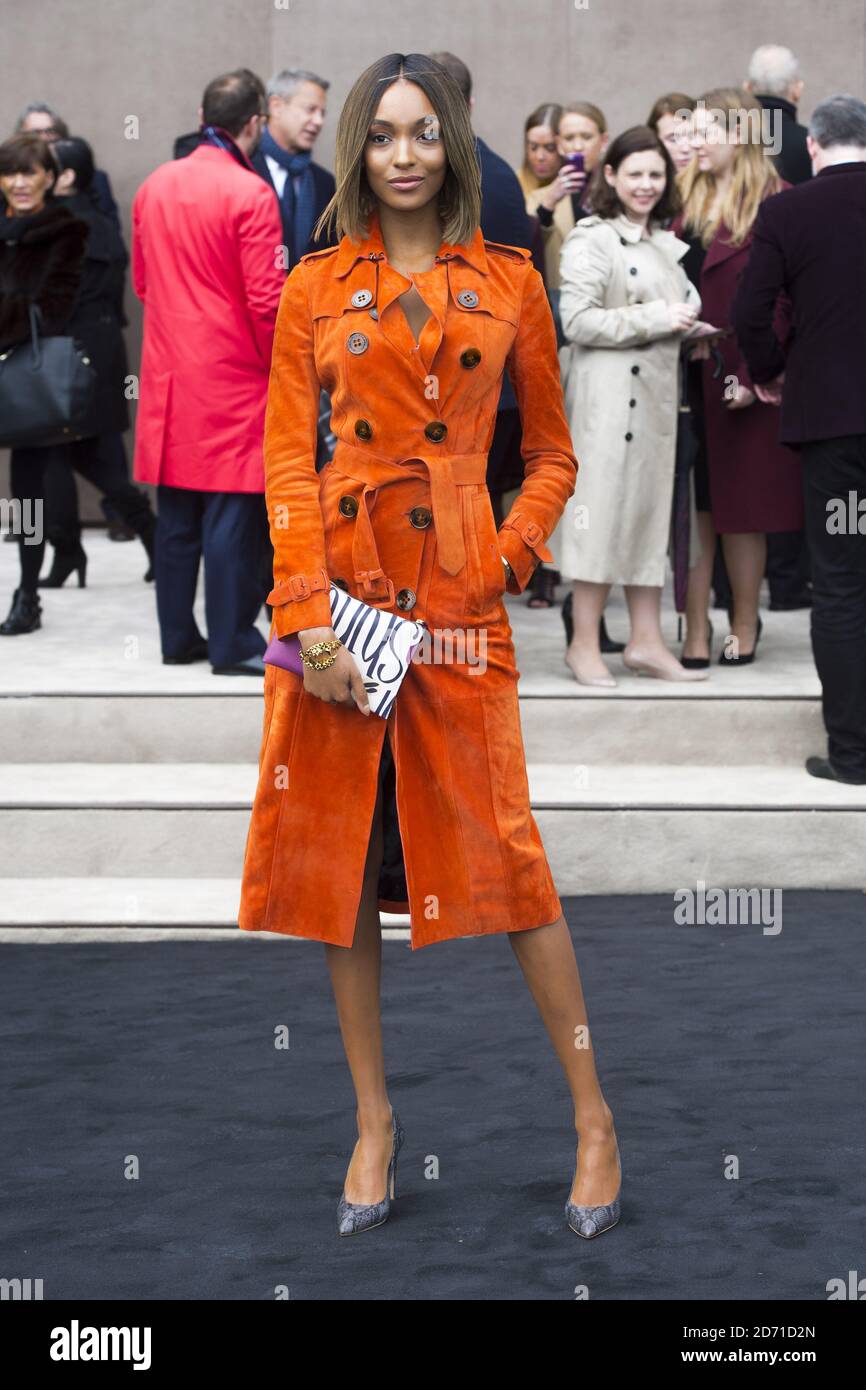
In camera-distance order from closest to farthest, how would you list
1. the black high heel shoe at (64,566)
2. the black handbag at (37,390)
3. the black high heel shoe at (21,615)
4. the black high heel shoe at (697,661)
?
the black high heel shoe at (697,661)
the black handbag at (37,390)
the black high heel shoe at (21,615)
the black high heel shoe at (64,566)

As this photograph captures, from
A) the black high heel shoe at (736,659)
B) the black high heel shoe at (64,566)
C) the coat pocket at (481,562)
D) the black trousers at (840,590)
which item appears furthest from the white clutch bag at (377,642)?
the black high heel shoe at (64,566)

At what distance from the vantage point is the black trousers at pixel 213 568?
6727mm

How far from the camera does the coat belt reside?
340cm

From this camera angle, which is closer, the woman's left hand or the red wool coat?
the red wool coat

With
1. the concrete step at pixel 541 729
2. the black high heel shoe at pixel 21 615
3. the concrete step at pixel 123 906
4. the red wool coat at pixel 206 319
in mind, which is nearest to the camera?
the concrete step at pixel 123 906

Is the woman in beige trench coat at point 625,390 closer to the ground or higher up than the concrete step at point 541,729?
higher up

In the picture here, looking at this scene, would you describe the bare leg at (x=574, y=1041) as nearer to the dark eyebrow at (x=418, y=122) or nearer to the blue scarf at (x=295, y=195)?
the dark eyebrow at (x=418, y=122)

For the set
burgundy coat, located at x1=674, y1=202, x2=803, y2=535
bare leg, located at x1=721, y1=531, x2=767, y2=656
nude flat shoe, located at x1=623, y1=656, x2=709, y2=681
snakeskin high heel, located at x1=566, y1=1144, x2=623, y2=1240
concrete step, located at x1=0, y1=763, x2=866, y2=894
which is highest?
burgundy coat, located at x1=674, y1=202, x2=803, y2=535

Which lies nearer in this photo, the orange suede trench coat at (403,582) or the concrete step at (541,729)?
the orange suede trench coat at (403,582)

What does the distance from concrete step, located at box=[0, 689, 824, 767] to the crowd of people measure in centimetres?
20

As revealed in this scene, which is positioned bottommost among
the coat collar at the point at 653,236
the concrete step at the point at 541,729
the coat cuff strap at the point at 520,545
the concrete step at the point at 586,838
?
the concrete step at the point at 586,838

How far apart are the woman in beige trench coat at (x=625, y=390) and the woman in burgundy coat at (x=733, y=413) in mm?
206

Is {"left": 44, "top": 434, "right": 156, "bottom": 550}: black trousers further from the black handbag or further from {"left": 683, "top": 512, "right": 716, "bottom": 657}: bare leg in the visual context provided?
{"left": 683, "top": 512, "right": 716, "bottom": 657}: bare leg

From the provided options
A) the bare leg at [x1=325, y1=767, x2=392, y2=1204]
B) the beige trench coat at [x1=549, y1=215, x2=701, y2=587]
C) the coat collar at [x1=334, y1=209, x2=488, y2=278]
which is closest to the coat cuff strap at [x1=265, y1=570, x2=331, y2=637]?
the bare leg at [x1=325, y1=767, x2=392, y2=1204]
